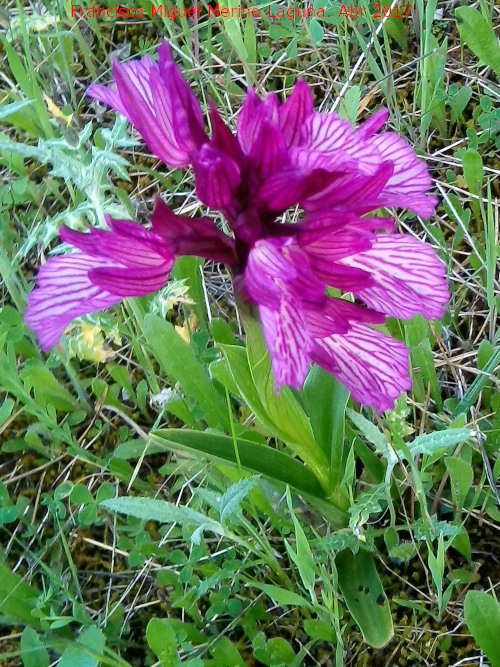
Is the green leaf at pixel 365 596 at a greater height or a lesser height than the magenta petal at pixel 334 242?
lesser

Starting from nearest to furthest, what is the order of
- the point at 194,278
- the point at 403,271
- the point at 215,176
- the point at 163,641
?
the point at 215,176 < the point at 403,271 < the point at 163,641 < the point at 194,278

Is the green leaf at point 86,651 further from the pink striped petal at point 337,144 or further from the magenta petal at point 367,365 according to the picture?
the pink striped petal at point 337,144

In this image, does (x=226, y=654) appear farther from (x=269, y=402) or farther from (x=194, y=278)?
(x=194, y=278)

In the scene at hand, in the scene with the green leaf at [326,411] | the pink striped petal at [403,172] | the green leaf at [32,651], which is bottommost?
the green leaf at [32,651]

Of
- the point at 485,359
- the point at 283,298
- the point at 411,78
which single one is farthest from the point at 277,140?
the point at 411,78

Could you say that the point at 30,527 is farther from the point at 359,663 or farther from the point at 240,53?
the point at 240,53

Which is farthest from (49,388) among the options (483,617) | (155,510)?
→ (483,617)

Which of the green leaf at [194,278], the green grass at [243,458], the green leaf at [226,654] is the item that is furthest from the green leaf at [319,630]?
the green leaf at [194,278]
